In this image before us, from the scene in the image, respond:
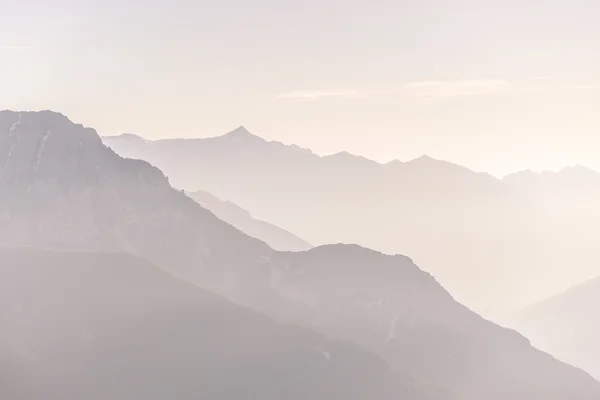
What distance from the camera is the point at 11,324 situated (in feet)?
607

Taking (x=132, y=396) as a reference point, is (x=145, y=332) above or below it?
above

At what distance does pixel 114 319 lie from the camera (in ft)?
654

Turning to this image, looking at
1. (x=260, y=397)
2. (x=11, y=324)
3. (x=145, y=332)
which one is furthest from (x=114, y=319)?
(x=260, y=397)

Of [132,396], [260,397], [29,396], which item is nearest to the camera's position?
[29,396]

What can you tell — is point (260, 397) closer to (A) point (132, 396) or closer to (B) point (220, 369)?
(B) point (220, 369)

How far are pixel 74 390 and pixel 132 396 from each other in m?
13.2

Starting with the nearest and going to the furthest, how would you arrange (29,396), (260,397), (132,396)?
(29,396), (132,396), (260,397)

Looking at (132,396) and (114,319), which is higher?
(114,319)

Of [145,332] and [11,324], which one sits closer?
[11,324]

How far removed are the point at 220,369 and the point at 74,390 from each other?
38.4 meters

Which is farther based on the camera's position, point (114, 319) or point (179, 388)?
point (114, 319)

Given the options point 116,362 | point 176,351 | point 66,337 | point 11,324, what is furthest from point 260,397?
point 11,324

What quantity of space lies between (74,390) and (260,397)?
45.9m

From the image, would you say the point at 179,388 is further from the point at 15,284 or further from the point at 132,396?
the point at 15,284
